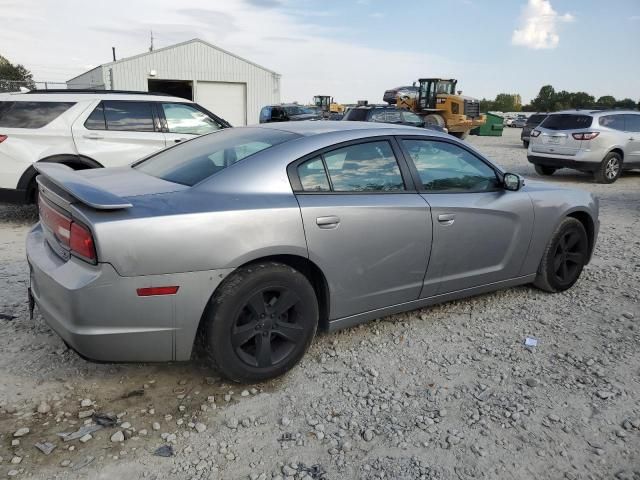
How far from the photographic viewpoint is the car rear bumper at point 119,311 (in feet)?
8.02

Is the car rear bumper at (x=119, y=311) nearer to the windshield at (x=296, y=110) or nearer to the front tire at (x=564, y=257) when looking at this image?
the front tire at (x=564, y=257)

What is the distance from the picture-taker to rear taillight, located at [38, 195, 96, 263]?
8.02 feet

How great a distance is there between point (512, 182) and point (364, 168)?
51.5 inches

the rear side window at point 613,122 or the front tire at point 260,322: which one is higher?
the rear side window at point 613,122

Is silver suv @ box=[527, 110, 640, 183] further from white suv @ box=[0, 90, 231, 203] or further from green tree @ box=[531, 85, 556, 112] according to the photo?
green tree @ box=[531, 85, 556, 112]

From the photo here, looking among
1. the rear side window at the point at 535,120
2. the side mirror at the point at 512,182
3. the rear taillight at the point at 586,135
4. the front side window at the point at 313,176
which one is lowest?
the side mirror at the point at 512,182

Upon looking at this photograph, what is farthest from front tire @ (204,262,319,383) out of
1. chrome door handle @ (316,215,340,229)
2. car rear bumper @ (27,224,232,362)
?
chrome door handle @ (316,215,340,229)

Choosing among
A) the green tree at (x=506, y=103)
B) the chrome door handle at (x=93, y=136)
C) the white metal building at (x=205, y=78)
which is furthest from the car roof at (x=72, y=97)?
the green tree at (x=506, y=103)

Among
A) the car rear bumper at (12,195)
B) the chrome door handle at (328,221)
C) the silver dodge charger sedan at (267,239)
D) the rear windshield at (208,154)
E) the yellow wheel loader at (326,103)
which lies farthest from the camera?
the yellow wheel loader at (326,103)

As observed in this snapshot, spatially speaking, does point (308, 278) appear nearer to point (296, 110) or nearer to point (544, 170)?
point (544, 170)

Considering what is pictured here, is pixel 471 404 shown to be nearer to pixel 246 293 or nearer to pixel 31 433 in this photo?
pixel 246 293

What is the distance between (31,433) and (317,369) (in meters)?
1.58

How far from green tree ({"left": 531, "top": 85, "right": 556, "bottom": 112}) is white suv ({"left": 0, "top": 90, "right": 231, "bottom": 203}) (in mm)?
68507

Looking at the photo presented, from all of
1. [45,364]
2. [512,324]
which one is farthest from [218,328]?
[512,324]
